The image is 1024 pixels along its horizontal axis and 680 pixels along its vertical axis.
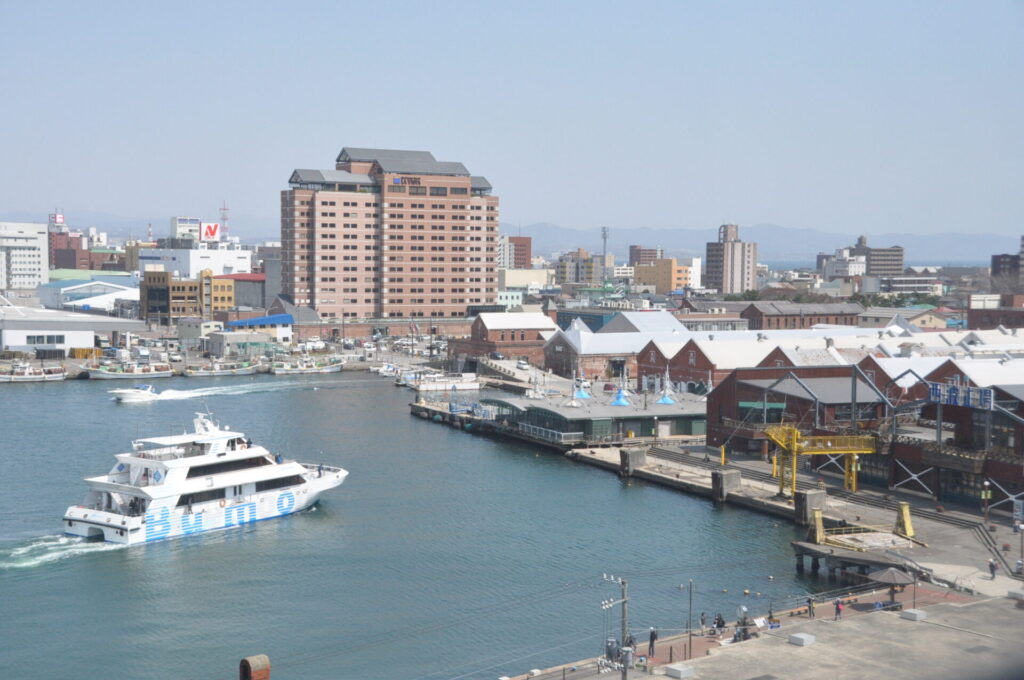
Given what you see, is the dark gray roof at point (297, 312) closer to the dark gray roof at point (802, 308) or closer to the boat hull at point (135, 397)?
the boat hull at point (135, 397)

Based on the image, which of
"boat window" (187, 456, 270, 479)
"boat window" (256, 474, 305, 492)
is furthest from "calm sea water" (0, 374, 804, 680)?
"boat window" (187, 456, 270, 479)

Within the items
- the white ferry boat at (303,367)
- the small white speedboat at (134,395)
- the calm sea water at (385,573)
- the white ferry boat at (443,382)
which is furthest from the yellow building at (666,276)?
the calm sea water at (385,573)

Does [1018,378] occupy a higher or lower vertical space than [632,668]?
higher

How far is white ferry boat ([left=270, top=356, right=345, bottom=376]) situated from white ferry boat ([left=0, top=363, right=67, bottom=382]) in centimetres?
817

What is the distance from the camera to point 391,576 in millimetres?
17344

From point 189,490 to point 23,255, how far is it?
264 feet

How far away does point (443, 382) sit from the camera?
137 feet

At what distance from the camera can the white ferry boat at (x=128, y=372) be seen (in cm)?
4400

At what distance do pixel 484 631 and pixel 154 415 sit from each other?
21.5 meters

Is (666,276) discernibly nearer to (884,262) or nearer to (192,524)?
(884,262)

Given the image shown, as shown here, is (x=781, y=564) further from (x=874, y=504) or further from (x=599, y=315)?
(x=599, y=315)

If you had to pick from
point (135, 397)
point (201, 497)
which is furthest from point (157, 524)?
point (135, 397)

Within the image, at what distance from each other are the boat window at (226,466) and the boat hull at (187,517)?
1.78 ft

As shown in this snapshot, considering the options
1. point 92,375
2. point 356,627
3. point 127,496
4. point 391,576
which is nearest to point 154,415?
point 92,375
